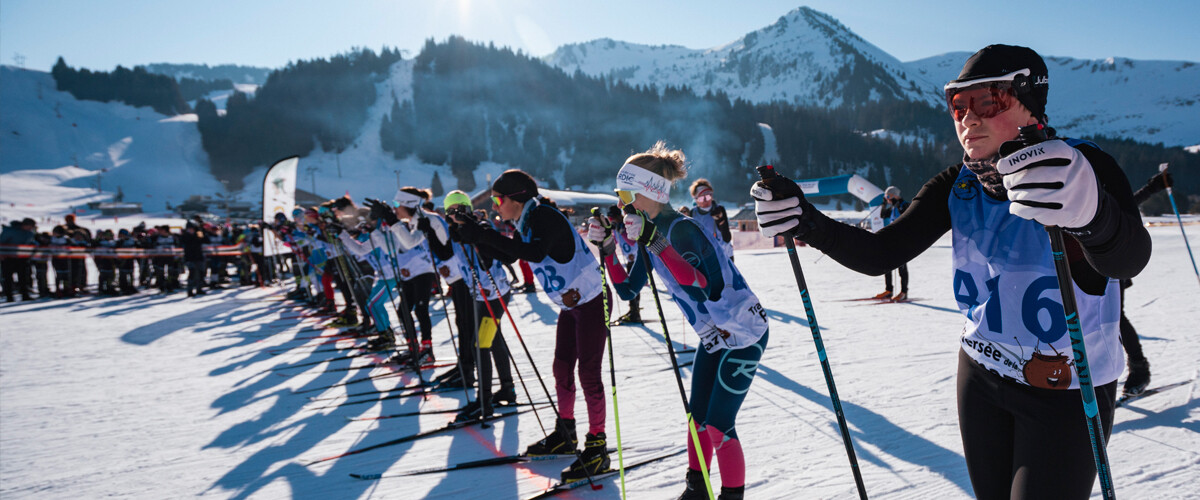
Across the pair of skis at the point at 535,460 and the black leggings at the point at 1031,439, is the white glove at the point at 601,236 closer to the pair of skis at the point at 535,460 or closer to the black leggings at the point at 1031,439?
the pair of skis at the point at 535,460

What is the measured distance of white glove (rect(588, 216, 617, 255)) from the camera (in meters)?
3.28

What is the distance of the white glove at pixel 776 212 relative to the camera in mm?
1617

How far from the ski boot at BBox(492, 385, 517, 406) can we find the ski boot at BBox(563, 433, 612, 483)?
173 cm

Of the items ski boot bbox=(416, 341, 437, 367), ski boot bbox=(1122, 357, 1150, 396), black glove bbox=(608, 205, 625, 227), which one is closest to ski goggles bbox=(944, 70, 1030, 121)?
black glove bbox=(608, 205, 625, 227)

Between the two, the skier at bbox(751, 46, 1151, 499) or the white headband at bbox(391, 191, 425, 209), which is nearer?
the skier at bbox(751, 46, 1151, 499)

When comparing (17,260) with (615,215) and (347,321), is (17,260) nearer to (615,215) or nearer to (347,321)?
(347,321)

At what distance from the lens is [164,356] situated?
8266 mm

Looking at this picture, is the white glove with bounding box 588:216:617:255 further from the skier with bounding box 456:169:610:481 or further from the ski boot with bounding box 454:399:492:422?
the ski boot with bounding box 454:399:492:422

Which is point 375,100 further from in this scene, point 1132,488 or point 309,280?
point 1132,488

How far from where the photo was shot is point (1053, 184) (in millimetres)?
1160

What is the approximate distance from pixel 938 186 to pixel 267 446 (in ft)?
17.4

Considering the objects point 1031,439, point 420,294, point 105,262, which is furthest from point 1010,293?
point 105,262

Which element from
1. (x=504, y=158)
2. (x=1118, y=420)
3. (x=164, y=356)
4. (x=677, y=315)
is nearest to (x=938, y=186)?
(x=1118, y=420)

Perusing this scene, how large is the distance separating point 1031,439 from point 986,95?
99 centimetres
